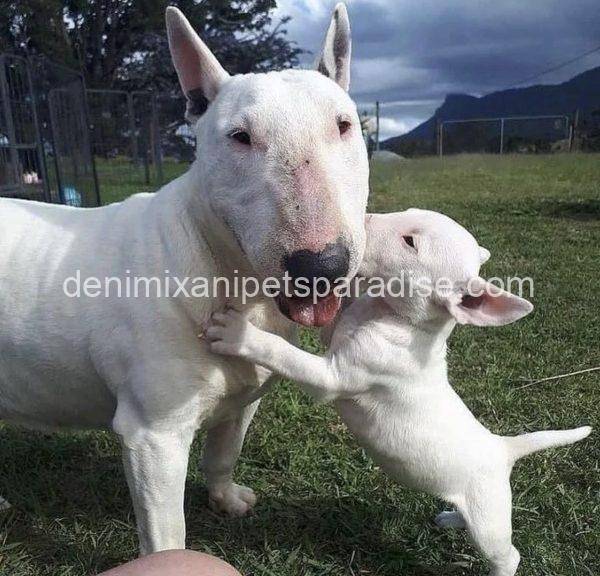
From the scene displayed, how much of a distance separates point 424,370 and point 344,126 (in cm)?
83

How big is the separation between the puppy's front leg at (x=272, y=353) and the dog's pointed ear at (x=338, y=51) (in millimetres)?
735

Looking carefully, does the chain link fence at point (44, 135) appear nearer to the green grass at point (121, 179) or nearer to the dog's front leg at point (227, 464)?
the green grass at point (121, 179)

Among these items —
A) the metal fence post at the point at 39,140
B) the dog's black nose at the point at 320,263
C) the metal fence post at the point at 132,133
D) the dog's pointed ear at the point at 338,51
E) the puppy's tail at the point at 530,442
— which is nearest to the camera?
the dog's black nose at the point at 320,263

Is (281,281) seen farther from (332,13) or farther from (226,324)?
(332,13)

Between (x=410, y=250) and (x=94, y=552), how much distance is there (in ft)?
5.00

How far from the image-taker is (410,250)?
2.10m

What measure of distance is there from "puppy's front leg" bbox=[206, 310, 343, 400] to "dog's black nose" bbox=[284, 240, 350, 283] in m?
0.41

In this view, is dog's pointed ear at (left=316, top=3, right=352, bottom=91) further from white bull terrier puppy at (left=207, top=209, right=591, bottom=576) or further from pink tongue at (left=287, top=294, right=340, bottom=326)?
pink tongue at (left=287, top=294, right=340, bottom=326)

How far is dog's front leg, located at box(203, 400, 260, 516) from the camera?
2.49 m

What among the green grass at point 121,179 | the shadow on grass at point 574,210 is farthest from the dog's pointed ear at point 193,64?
the green grass at point 121,179

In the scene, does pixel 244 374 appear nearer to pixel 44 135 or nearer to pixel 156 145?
pixel 44 135

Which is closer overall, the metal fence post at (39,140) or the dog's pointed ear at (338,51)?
the dog's pointed ear at (338,51)

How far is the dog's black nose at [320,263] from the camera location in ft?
4.75

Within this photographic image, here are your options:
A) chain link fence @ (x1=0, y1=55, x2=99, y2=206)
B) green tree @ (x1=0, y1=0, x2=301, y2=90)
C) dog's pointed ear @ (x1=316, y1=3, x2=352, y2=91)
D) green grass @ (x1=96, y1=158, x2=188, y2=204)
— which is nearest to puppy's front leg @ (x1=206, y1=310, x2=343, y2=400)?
dog's pointed ear @ (x1=316, y1=3, x2=352, y2=91)
